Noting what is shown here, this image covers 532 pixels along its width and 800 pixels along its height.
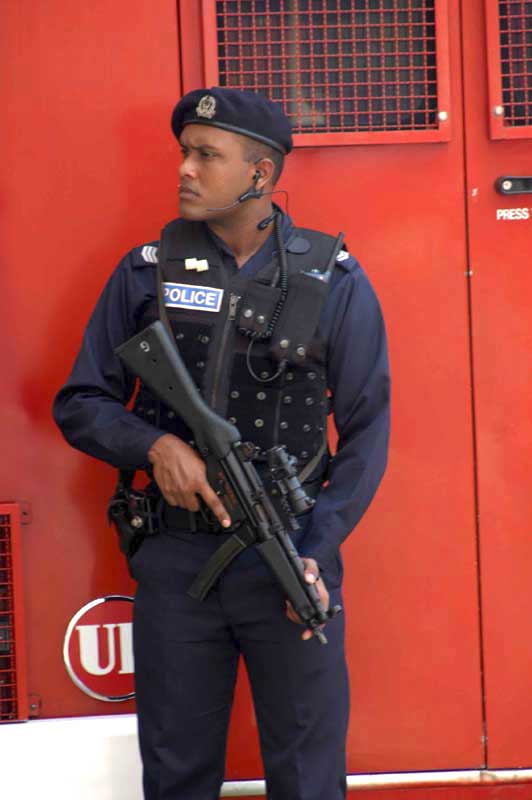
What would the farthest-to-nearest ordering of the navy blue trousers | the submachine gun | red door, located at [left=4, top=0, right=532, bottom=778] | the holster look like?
red door, located at [left=4, top=0, right=532, bottom=778], the holster, the navy blue trousers, the submachine gun

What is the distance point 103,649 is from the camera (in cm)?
314

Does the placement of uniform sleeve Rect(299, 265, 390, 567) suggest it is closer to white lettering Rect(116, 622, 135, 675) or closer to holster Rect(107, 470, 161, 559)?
holster Rect(107, 470, 161, 559)

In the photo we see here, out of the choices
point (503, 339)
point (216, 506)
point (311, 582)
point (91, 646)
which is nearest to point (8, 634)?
point (91, 646)

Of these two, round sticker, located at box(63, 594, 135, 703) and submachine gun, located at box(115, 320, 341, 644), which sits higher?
submachine gun, located at box(115, 320, 341, 644)

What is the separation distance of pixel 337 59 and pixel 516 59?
1.54 feet

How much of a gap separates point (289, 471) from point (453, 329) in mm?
909

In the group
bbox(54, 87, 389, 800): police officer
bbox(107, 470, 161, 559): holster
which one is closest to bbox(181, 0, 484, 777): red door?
bbox(54, 87, 389, 800): police officer

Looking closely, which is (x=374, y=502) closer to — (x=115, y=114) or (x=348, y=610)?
(x=348, y=610)

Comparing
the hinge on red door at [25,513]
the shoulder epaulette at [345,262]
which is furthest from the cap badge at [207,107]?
Answer: the hinge on red door at [25,513]

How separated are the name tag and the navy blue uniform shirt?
0.07 meters

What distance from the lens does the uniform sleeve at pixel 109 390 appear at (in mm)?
2598

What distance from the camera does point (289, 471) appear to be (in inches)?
96.0

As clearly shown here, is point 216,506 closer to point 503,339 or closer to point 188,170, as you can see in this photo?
point 188,170

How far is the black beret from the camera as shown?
2.61 meters
